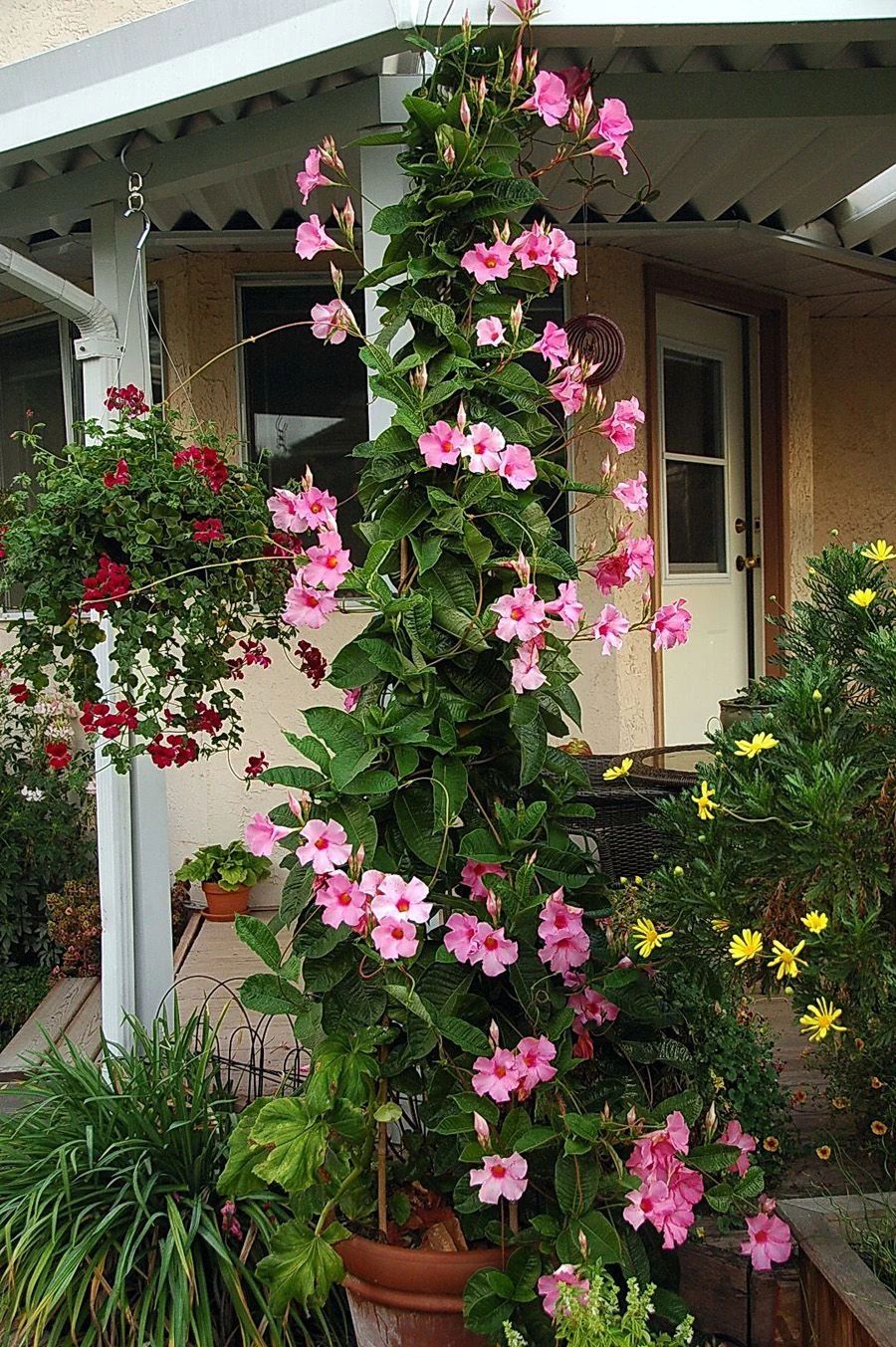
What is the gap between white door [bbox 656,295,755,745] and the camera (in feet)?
17.6

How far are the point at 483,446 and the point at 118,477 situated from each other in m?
0.91

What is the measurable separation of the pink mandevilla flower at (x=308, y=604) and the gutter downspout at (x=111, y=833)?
44.4 inches

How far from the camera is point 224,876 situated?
16.6 feet

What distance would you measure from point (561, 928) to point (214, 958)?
105 inches

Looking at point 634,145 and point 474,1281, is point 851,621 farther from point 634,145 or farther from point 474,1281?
point 634,145

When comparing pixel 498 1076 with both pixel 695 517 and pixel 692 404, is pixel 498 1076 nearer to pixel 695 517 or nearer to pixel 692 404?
pixel 695 517

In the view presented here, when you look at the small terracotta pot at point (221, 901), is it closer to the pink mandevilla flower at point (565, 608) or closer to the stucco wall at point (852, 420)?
the stucco wall at point (852, 420)

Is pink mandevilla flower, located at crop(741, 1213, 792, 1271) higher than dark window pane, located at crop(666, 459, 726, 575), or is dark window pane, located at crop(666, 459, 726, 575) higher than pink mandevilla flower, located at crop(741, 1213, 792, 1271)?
dark window pane, located at crop(666, 459, 726, 575)

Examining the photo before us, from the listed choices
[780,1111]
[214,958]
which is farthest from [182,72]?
[214,958]

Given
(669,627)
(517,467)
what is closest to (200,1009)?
(669,627)

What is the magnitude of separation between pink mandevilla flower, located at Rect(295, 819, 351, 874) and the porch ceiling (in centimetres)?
146

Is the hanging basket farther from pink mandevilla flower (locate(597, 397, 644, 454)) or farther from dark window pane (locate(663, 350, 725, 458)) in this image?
dark window pane (locate(663, 350, 725, 458))

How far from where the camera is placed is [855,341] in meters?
5.81

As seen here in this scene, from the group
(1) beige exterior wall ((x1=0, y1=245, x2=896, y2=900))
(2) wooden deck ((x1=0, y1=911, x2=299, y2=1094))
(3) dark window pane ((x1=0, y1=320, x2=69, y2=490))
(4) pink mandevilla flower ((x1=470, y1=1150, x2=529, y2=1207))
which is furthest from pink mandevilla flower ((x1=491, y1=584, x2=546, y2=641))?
(3) dark window pane ((x1=0, y1=320, x2=69, y2=490))
